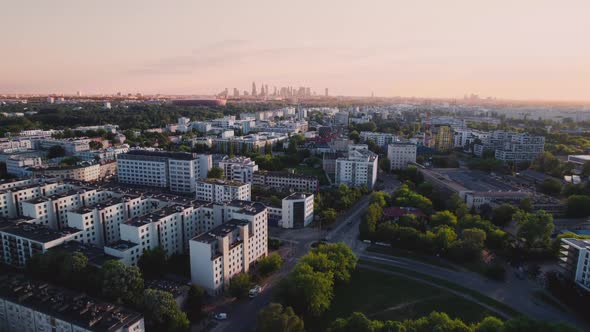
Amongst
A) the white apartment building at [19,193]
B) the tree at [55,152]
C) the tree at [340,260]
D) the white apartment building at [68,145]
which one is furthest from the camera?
the white apartment building at [68,145]

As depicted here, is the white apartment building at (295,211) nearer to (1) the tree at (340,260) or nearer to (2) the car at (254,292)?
(1) the tree at (340,260)

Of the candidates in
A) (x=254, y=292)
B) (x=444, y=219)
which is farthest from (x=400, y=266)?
(x=254, y=292)

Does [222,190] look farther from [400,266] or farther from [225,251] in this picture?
[400,266]

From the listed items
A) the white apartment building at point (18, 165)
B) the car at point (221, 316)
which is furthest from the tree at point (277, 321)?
the white apartment building at point (18, 165)

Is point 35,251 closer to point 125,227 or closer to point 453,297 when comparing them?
point 125,227

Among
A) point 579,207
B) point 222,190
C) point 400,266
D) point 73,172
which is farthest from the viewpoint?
point 73,172

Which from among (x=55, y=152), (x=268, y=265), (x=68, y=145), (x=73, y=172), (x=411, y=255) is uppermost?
(x=68, y=145)

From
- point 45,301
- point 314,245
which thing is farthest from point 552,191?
point 45,301

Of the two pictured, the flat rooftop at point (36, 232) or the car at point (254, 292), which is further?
the flat rooftop at point (36, 232)
